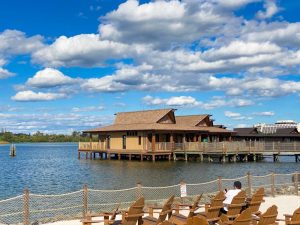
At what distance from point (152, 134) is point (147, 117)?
590 centimetres

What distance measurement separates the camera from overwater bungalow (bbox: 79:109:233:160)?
4988 cm

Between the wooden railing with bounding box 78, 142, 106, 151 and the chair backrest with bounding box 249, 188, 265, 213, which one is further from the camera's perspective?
the wooden railing with bounding box 78, 142, 106, 151

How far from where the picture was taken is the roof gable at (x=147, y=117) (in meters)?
53.8

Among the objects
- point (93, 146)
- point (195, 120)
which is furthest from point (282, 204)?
point (93, 146)

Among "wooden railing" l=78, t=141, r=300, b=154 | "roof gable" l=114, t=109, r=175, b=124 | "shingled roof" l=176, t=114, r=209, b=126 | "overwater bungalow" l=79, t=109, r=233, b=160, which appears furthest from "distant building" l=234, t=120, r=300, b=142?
"roof gable" l=114, t=109, r=175, b=124

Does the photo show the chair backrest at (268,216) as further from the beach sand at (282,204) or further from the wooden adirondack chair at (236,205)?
the beach sand at (282,204)

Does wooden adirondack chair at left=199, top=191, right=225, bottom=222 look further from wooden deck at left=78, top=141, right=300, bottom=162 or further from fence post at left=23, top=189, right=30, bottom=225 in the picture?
wooden deck at left=78, top=141, right=300, bottom=162

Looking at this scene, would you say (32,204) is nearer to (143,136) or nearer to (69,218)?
(69,218)

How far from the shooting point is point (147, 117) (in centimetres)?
5494

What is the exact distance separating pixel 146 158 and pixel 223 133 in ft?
41.7

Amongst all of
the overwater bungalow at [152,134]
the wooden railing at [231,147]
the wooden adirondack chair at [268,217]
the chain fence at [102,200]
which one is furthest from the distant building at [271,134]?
the wooden adirondack chair at [268,217]

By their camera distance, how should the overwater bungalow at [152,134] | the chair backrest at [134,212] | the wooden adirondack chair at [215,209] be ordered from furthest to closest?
the overwater bungalow at [152,134]
the wooden adirondack chair at [215,209]
the chair backrest at [134,212]

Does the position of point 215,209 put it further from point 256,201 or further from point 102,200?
point 102,200

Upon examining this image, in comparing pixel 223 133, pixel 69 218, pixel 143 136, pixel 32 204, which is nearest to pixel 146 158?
pixel 143 136
